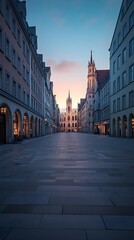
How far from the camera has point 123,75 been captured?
4153 cm

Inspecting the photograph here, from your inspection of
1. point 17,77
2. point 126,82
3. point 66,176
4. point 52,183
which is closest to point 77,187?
point 52,183

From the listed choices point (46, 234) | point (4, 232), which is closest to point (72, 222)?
point (46, 234)

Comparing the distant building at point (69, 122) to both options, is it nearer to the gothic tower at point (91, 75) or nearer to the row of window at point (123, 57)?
the gothic tower at point (91, 75)

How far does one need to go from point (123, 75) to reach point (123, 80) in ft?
2.81

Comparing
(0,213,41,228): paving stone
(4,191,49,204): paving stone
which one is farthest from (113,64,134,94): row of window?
(0,213,41,228): paving stone

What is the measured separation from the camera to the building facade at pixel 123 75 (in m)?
37.1

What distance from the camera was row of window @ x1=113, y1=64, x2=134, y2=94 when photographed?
1451 inches

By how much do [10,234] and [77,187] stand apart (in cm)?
301

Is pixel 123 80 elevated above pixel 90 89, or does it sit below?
below

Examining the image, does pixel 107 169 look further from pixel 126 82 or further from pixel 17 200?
pixel 126 82

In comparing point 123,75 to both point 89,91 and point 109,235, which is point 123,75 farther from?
point 89,91

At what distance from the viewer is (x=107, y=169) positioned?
9.09 meters

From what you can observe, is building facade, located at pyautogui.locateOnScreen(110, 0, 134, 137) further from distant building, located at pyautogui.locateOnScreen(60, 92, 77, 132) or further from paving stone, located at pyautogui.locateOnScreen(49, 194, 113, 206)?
distant building, located at pyautogui.locateOnScreen(60, 92, 77, 132)

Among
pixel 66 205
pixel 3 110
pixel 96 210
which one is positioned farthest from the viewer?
pixel 3 110
